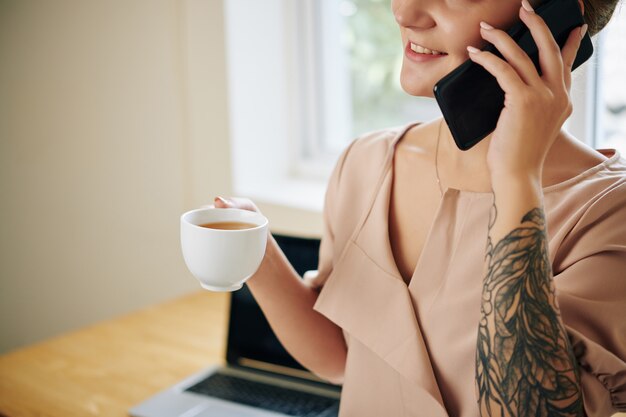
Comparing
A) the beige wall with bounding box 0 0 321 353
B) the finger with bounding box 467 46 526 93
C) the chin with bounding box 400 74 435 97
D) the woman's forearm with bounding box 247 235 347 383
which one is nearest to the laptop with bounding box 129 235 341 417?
the woman's forearm with bounding box 247 235 347 383

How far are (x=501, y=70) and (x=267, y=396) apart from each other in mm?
808

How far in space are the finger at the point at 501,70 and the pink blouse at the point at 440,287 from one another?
176 millimetres

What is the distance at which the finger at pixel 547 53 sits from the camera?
821 mm

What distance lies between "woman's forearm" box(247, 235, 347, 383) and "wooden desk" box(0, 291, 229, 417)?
39 centimetres

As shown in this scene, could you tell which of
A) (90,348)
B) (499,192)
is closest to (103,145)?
(90,348)

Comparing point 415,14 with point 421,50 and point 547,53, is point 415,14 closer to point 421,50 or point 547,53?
point 421,50

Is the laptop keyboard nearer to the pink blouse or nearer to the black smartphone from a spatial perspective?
the pink blouse

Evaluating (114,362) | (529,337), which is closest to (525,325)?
(529,337)

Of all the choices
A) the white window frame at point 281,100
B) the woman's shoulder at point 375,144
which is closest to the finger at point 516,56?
the woman's shoulder at point 375,144

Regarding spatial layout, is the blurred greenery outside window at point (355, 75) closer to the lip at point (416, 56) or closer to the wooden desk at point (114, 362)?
the wooden desk at point (114, 362)

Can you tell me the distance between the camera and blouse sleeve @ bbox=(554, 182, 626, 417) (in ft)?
2.68

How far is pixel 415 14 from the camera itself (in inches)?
36.9

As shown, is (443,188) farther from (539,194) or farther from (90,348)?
(90,348)

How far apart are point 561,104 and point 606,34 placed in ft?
2.62
